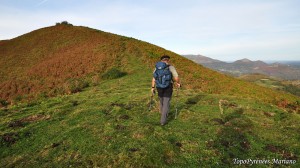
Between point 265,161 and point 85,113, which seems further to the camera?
point 85,113

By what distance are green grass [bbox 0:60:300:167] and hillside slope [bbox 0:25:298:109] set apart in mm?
9799

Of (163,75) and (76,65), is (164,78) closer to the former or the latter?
(163,75)

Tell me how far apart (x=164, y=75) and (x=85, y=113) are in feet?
17.5

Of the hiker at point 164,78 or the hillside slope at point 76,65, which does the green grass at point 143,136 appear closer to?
the hiker at point 164,78

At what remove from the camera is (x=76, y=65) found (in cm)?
3369

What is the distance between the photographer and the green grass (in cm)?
834

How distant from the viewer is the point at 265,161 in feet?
27.2

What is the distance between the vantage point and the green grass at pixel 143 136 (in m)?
8.34

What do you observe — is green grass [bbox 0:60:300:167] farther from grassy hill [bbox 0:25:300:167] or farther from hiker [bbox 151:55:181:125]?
hiker [bbox 151:55:181:125]

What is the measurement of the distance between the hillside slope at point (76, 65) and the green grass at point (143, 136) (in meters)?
9.80

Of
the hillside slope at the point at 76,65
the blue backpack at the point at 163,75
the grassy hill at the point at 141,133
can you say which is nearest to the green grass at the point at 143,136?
the grassy hill at the point at 141,133

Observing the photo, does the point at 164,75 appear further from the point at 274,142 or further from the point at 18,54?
the point at 18,54

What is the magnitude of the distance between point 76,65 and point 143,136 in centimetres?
2616

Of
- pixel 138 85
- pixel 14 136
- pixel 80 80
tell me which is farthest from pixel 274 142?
pixel 80 80
